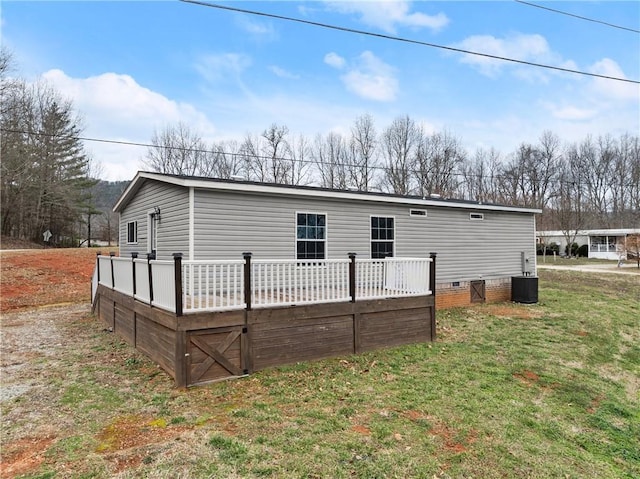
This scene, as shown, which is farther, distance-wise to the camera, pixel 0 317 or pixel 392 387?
pixel 0 317

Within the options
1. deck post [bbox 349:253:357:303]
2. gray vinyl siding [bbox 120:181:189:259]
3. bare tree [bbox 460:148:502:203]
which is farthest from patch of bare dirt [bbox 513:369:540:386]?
bare tree [bbox 460:148:502:203]

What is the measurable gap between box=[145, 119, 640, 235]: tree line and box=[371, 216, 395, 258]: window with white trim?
18792 millimetres

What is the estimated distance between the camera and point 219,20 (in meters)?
11.0

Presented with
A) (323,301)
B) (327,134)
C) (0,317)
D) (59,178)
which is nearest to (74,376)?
(323,301)

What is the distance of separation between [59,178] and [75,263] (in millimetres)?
14556

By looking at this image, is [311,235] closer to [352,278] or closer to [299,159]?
[352,278]

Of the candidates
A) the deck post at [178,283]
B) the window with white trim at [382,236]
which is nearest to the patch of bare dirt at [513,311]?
the window with white trim at [382,236]

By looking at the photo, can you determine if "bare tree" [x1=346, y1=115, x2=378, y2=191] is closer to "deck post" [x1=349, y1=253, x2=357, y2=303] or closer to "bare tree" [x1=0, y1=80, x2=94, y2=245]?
"bare tree" [x1=0, y1=80, x2=94, y2=245]

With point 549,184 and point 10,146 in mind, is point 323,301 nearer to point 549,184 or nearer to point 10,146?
point 10,146

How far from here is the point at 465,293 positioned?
11.9 m

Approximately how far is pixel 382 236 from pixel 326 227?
6.09ft

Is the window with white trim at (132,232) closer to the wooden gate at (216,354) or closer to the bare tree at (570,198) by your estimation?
the wooden gate at (216,354)

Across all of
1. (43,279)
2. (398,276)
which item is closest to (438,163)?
(398,276)

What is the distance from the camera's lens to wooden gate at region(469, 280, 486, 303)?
12.1 m
